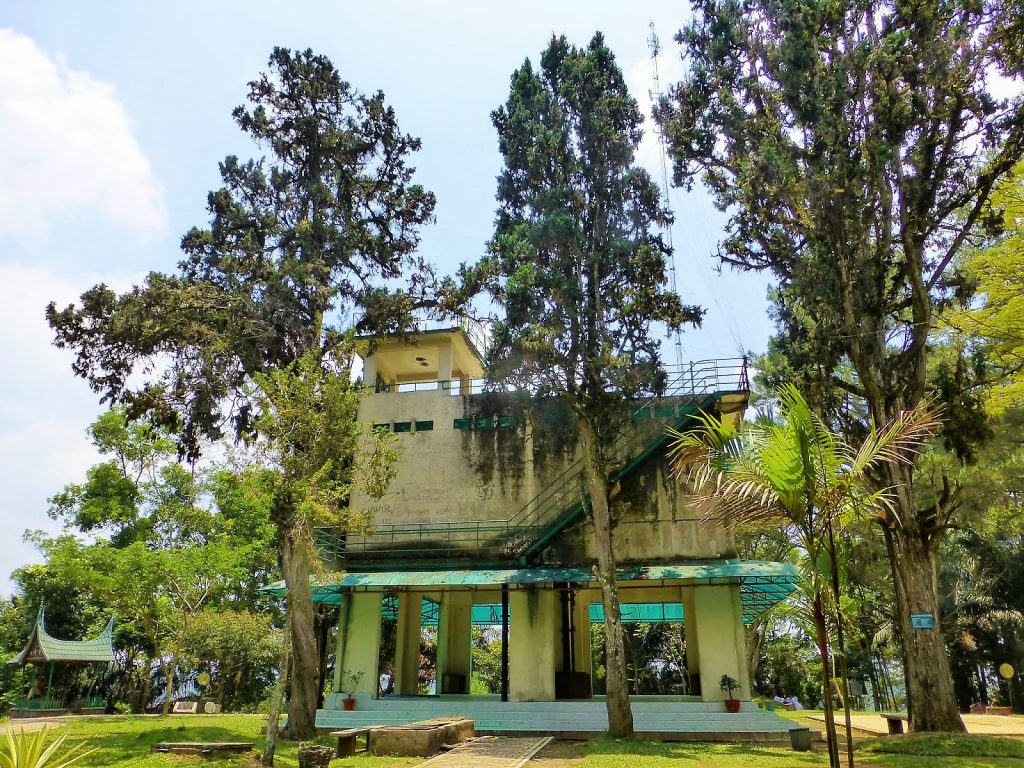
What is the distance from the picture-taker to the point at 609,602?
15070 mm

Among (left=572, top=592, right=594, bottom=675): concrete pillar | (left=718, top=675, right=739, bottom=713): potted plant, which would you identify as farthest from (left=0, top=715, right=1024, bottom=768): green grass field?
(left=572, top=592, right=594, bottom=675): concrete pillar

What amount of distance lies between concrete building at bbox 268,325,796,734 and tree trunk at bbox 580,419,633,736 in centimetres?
139

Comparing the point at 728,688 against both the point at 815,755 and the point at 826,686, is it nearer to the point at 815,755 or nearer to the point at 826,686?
the point at 815,755


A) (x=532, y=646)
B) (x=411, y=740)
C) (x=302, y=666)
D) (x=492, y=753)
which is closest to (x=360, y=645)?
(x=302, y=666)

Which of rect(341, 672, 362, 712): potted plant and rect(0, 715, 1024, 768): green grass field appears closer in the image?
rect(0, 715, 1024, 768): green grass field

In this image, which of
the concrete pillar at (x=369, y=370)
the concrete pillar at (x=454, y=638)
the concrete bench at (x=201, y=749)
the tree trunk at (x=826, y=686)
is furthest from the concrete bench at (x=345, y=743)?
the concrete pillar at (x=369, y=370)

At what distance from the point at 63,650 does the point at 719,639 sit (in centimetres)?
2873

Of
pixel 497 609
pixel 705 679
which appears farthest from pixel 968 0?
pixel 497 609

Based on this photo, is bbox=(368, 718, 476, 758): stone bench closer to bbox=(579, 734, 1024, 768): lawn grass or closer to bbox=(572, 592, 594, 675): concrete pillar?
bbox=(579, 734, 1024, 768): lawn grass

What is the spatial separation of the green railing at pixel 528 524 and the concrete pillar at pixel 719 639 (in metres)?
3.81

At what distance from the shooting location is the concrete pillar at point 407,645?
2123 cm

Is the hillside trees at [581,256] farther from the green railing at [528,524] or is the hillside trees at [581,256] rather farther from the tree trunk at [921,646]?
the tree trunk at [921,646]

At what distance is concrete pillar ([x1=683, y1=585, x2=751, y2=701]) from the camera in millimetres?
16812

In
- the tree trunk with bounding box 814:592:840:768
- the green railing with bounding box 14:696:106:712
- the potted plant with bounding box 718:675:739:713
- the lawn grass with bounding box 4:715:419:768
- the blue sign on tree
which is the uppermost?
the blue sign on tree
